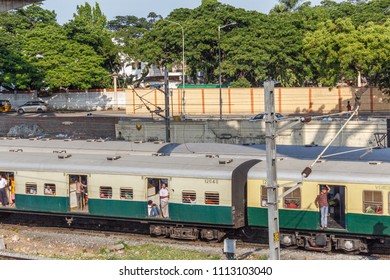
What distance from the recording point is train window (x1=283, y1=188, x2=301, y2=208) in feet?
77.3

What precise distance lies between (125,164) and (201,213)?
3.74m

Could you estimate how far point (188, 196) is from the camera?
25047 millimetres

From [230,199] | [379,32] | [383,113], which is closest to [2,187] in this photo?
[230,199]

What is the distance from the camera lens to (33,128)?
197 ft

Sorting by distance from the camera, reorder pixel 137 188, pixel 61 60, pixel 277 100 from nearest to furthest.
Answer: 1. pixel 137 188
2. pixel 277 100
3. pixel 61 60

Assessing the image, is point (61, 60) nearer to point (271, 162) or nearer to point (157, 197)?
point (157, 197)

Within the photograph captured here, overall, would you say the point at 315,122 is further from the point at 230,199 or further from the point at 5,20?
the point at 5,20

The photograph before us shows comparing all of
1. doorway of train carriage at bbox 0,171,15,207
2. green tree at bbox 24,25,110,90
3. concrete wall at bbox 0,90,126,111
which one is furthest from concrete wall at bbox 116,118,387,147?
concrete wall at bbox 0,90,126,111

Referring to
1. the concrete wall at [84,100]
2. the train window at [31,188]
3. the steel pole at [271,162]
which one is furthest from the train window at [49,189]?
the concrete wall at [84,100]

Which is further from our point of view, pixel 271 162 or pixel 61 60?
pixel 61 60

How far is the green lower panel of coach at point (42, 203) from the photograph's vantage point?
90.5 ft

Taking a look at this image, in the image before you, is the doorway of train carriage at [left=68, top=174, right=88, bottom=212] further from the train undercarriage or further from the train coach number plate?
the train coach number plate

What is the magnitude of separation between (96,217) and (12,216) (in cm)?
592

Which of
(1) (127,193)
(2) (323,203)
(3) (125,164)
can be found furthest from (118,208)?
(2) (323,203)
